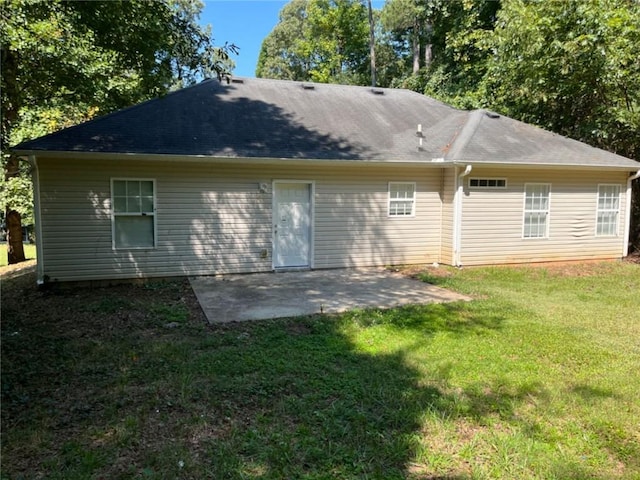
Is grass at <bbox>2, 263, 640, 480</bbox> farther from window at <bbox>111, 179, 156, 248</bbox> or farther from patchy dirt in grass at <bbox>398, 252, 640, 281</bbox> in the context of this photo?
patchy dirt in grass at <bbox>398, 252, 640, 281</bbox>

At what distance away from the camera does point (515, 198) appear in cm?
1098

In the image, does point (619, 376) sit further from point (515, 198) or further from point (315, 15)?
point (315, 15)

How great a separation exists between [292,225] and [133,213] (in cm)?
332

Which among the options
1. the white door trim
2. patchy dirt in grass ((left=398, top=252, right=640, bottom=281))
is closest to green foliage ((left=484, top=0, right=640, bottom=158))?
patchy dirt in grass ((left=398, top=252, right=640, bottom=281))

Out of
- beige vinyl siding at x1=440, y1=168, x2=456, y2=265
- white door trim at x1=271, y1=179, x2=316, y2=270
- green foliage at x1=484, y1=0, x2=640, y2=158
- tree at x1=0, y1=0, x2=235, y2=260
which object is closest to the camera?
tree at x1=0, y1=0, x2=235, y2=260

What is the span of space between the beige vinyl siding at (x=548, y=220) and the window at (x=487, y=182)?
9 centimetres

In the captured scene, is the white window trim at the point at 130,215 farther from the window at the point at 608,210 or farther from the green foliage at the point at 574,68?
the window at the point at 608,210

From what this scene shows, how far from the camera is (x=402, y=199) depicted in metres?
10.8

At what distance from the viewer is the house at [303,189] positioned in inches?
340

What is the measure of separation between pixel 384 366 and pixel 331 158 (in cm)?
595

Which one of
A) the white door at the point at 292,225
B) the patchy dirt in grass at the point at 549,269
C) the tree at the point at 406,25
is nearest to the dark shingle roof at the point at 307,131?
the white door at the point at 292,225

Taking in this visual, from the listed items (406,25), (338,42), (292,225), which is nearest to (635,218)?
(292,225)

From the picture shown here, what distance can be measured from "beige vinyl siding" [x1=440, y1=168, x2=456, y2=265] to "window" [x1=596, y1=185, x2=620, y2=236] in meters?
4.41

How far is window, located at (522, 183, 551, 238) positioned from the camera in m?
11.2
